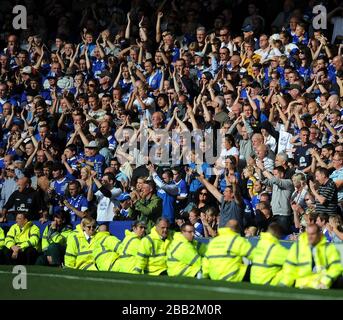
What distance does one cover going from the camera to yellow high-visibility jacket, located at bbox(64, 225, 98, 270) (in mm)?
19016

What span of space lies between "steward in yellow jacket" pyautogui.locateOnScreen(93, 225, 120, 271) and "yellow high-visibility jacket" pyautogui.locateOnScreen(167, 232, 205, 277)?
1.52m

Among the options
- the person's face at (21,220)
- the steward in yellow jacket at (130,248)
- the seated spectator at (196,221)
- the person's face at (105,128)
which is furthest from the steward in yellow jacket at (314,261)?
the person's face at (105,128)

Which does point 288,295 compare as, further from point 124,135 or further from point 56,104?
point 56,104

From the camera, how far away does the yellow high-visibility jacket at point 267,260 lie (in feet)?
49.8

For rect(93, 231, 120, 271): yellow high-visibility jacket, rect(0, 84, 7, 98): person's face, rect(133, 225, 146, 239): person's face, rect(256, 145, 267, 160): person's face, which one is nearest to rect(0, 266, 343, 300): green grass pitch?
rect(93, 231, 120, 271): yellow high-visibility jacket

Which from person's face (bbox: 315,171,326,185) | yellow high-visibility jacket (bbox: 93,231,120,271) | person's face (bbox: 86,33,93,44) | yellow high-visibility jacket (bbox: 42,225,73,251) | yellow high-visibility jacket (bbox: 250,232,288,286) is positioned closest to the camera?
yellow high-visibility jacket (bbox: 250,232,288,286)

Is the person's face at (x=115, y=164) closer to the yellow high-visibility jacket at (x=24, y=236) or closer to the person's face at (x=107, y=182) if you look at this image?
the person's face at (x=107, y=182)

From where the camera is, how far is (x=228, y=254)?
51.2 ft

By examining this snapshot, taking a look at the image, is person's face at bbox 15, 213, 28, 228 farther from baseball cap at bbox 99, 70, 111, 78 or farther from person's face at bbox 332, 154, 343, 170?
person's face at bbox 332, 154, 343, 170

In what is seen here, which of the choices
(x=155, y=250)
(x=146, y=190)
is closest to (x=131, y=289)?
(x=155, y=250)

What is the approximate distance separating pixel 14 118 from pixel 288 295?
12306mm

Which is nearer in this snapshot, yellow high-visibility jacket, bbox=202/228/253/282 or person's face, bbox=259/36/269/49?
yellow high-visibility jacket, bbox=202/228/253/282

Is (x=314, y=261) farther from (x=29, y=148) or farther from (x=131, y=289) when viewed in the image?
(x=29, y=148)

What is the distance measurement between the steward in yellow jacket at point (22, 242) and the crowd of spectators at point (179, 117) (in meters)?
0.58
